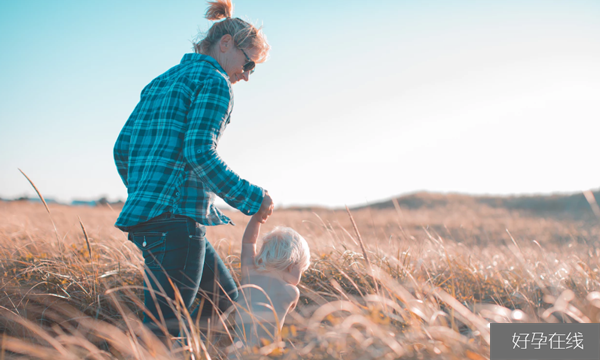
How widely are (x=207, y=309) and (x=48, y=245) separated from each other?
6.00ft

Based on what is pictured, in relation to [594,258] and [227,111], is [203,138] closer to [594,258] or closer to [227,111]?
[227,111]

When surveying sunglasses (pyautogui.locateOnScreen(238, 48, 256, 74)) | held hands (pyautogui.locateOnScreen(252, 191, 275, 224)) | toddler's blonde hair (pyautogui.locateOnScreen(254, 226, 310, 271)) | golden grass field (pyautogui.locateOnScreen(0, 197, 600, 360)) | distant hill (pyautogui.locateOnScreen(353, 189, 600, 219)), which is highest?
sunglasses (pyautogui.locateOnScreen(238, 48, 256, 74))

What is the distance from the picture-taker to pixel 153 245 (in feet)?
5.23

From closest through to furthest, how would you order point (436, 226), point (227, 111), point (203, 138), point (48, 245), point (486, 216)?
point (203, 138)
point (227, 111)
point (48, 245)
point (436, 226)
point (486, 216)

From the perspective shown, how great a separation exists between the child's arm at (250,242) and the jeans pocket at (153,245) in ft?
1.79

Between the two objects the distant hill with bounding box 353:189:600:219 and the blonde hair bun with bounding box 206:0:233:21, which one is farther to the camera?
the distant hill with bounding box 353:189:600:219

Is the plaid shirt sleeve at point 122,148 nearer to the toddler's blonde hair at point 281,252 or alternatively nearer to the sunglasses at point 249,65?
the sunglasses at point 249,65

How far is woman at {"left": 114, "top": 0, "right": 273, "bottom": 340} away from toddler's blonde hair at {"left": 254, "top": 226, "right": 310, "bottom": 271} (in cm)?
32

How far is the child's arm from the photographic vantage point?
2.02m

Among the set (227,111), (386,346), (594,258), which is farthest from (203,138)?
(594,258)

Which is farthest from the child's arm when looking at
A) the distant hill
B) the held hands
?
the distant hill

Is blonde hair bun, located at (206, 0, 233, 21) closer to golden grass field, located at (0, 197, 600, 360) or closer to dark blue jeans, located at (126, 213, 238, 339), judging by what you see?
dark blue jeans, located at (126, 213, 238, 339)

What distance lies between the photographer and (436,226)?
498 inches

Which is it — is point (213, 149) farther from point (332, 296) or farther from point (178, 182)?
point (332, 296)
